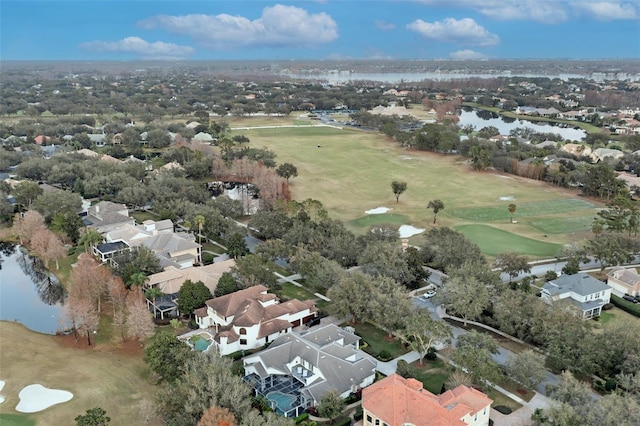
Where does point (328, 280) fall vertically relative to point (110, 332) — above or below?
above

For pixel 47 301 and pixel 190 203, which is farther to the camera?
pixel 190 203

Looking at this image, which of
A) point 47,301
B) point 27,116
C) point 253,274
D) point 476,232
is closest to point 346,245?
point 253,274

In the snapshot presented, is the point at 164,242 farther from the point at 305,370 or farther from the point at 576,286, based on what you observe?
the point at 576,286

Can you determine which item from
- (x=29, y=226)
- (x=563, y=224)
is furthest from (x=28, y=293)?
(x=563, y=224)

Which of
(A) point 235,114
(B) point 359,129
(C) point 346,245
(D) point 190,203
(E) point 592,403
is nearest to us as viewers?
(E) point 592,403

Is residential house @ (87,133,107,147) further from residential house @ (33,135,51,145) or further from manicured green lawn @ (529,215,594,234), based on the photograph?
manicured green lawn @ (529,215,594,234)

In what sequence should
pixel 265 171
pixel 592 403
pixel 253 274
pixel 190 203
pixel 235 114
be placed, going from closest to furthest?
pixel 592 403
pixel 253 274
pixel 190 203
pixel 265 171
pixel 235 114

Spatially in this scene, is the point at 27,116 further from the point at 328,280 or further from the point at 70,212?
the point at 328,280

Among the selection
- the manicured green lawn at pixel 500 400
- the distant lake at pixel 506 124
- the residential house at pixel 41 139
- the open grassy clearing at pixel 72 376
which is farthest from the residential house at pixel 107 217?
the distant lake at pixel 506 124
